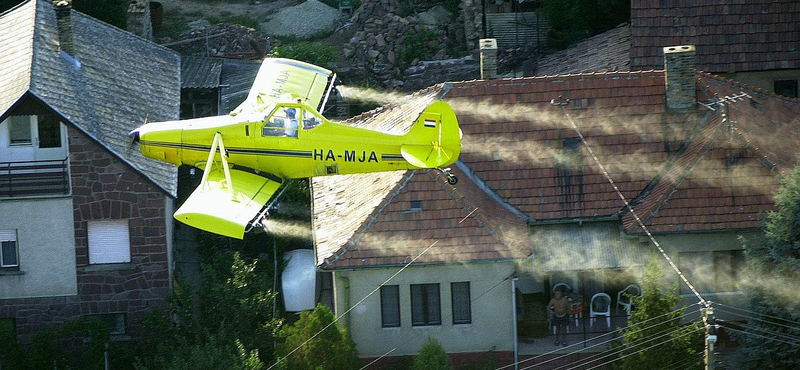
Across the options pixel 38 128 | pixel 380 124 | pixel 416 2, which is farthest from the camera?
pixel 416 2

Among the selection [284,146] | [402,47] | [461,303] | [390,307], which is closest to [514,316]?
[461,303]

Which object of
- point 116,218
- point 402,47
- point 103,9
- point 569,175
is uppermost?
point 103,9

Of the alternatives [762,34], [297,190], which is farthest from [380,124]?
[762,34]

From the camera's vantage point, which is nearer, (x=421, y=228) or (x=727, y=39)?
(x=421, y=228)

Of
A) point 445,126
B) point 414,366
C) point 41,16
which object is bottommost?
point 414,366

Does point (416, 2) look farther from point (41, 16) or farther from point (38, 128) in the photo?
point (38, 128)

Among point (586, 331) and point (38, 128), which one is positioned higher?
point (38, 128)

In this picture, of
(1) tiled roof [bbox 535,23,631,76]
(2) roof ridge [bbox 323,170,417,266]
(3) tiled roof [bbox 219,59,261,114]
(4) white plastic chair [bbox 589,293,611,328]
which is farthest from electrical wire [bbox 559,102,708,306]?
(3) tiled roof [bbox 219,59,261,114]

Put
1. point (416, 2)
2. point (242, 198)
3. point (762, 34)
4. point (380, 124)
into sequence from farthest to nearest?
point (416, 2) < point (762, 34) < point (380, 124) < point (242, 198)

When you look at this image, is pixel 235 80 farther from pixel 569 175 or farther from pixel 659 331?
pixel 659 331
